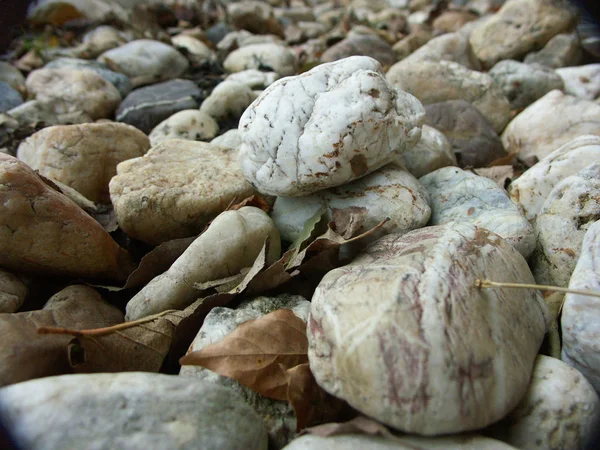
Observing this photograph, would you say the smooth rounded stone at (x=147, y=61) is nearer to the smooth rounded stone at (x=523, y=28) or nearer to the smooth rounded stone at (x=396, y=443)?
the smooth rounded stone at (x=523, y=28)

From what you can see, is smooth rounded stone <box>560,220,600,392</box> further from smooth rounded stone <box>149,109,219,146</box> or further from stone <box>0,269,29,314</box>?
smooth rounded stone <box>149,109,219,146</box>

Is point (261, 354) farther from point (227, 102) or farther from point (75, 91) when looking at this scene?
point (75, 91)

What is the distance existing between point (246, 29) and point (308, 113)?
5.06m

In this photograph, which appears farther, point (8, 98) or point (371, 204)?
point (8, 98)

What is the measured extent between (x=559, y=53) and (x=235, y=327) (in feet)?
14.0

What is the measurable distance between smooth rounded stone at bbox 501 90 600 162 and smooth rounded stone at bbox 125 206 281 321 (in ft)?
6.46

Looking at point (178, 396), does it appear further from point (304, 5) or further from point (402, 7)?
point (304, 5)

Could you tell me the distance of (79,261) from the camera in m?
1.93

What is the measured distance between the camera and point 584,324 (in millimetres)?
1464

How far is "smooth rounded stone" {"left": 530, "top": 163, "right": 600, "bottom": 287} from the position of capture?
72.5 inches

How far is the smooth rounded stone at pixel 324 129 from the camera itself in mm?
1916

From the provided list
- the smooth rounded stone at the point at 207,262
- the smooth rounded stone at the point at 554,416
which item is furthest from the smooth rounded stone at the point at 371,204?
the smooth rounded stone at the point at 554,416

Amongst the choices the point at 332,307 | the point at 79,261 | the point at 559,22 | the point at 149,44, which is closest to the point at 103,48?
the point at 149,44

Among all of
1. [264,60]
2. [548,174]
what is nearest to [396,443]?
[548,174]
